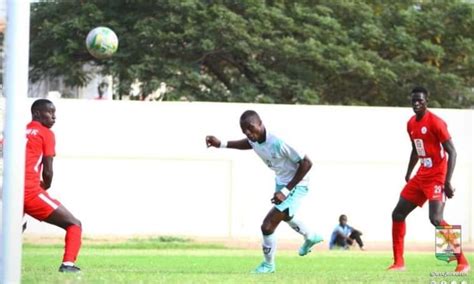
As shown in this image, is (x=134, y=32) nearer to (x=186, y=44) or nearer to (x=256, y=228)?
(x=186, y=44)

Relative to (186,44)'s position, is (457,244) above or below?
below

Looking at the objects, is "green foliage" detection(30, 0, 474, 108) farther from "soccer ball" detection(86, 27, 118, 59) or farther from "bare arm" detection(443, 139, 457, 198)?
"bare arm" detection(443, 139, 457, 198)

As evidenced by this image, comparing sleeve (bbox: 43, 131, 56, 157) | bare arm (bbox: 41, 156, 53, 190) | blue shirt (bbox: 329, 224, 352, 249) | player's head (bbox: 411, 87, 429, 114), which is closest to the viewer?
bare arm (bbox: 41, 156, 53, 190)

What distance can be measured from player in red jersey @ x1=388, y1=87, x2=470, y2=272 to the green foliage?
15759mm

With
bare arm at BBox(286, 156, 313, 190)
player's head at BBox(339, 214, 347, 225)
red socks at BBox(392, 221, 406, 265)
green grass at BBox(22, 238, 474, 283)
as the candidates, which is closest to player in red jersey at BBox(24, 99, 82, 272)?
green grass at BBox(22, 238, 474, 283)

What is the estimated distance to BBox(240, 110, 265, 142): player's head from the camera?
1204cm

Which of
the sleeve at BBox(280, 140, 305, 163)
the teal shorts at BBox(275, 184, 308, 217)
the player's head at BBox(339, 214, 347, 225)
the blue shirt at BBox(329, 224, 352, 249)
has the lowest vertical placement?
the blue shirt at BBox(329, 224, 352, 249)

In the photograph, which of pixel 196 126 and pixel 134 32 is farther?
pixel 134 32

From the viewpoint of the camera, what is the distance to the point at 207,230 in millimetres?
22328

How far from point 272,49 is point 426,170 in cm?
1654

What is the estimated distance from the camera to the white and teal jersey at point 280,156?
40.4 ft

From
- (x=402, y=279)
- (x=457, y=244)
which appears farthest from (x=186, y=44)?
(x=402, y=279)

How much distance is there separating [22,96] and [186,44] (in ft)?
69.8

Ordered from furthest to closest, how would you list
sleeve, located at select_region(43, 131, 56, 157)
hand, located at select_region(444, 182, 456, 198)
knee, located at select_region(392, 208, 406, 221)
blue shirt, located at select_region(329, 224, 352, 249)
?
blue shirt, located at select_region(329, 224, 352, 249)
knee, located at select_region(392, 208, 406, 221)
hand, located at select_region(444, 182, 456, 198)
sleeve, located at select_region(43, 131, 56, 157)
